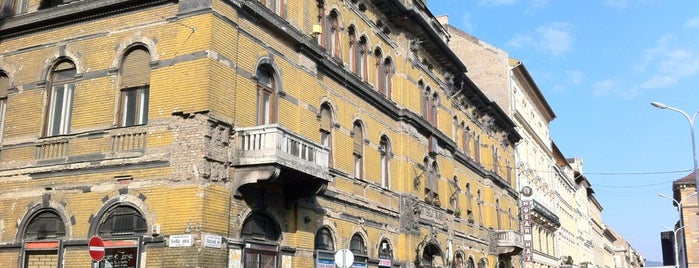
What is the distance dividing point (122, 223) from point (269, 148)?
397cm

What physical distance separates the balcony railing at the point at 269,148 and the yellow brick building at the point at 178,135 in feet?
0.11

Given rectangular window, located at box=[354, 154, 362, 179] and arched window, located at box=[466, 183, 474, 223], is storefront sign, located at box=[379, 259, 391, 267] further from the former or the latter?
arched window, located at box=[466, 183, 474, 223]

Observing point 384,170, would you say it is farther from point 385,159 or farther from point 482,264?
point 482,264

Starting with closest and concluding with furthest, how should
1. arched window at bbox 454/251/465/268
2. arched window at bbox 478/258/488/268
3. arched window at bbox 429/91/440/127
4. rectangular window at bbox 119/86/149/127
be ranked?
1. rectangular window at bbox 119/86/149/127
2. arched window at bbox 429/91/440/127
3. arched window at bbox 454/251/465/268
4. arched window at bbox 478/258/488/268

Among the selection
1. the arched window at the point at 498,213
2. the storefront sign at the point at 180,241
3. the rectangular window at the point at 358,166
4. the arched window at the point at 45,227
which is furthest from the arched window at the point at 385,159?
the arched window at the point at 498,213

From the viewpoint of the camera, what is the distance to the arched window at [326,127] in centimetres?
2294

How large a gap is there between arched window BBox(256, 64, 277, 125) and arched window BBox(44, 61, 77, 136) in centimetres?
490

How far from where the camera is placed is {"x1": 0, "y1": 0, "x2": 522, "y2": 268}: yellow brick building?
16.8m

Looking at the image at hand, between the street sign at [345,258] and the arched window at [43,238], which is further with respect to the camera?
the street sign at [345,258]

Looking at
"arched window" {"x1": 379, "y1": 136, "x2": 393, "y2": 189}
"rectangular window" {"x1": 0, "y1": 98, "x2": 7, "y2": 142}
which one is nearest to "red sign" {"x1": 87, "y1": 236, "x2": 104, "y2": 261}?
"rectangular window" {"x1": 0, "y1": 98, "x2": 7, "y2": 142}

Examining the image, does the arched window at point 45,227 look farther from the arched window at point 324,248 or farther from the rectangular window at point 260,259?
the arched window at point 324,248

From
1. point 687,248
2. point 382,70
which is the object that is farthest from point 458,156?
point 687,248

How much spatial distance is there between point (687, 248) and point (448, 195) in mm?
60863

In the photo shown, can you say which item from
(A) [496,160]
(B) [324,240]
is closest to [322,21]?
(B) [324,240]
